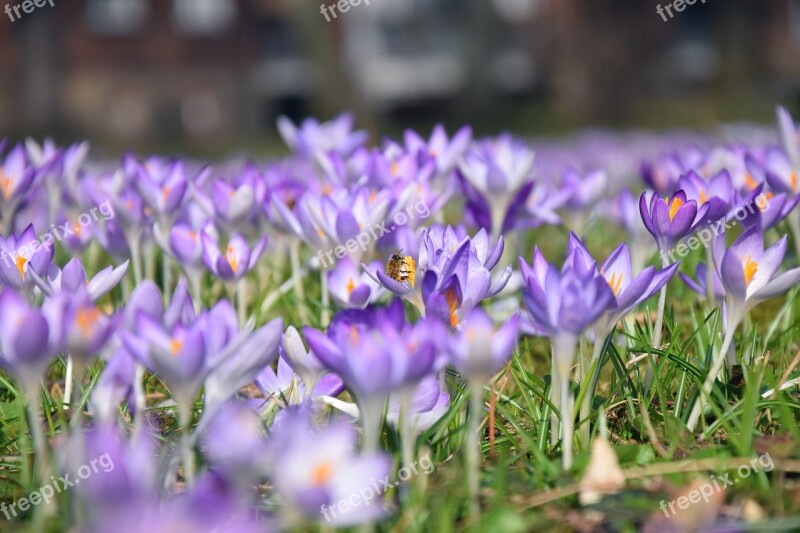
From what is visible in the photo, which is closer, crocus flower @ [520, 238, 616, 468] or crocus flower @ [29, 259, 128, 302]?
crocus flower @ [520, 238, 616, 468]

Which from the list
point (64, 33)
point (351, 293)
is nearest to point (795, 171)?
point (351, 293)

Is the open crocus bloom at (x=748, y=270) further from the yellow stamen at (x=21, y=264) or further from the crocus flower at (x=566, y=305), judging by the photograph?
the yellow stamen at (x=21, y=264)

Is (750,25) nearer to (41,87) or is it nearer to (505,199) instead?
(41,87)

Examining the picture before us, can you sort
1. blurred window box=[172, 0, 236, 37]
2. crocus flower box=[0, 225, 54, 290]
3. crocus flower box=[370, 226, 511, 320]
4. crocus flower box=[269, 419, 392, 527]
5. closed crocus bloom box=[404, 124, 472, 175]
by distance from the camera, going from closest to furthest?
crocus flower box=[269, 419, 392, 527], crocus flower box=[370, 226, 511, 320], crocus flower box=[0, 225, 54, 290], closed crocus bloom box=[404, 124, 472, 175], blurred window box=[172, 0, 236, 37]

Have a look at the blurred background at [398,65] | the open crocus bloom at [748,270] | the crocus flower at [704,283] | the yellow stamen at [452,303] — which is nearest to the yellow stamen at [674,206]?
the open crocus bloom at [748,270]

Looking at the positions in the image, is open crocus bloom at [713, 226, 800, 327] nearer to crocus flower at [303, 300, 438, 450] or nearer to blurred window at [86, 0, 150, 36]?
crocus flower at [303, 300, 438, 450]

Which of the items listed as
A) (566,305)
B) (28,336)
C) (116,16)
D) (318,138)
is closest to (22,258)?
(28,336)

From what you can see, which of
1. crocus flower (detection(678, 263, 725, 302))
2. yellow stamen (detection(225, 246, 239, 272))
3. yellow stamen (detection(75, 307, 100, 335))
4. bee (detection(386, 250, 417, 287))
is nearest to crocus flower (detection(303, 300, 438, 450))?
yellow stamen (detection(75, 307, 100, 335))
